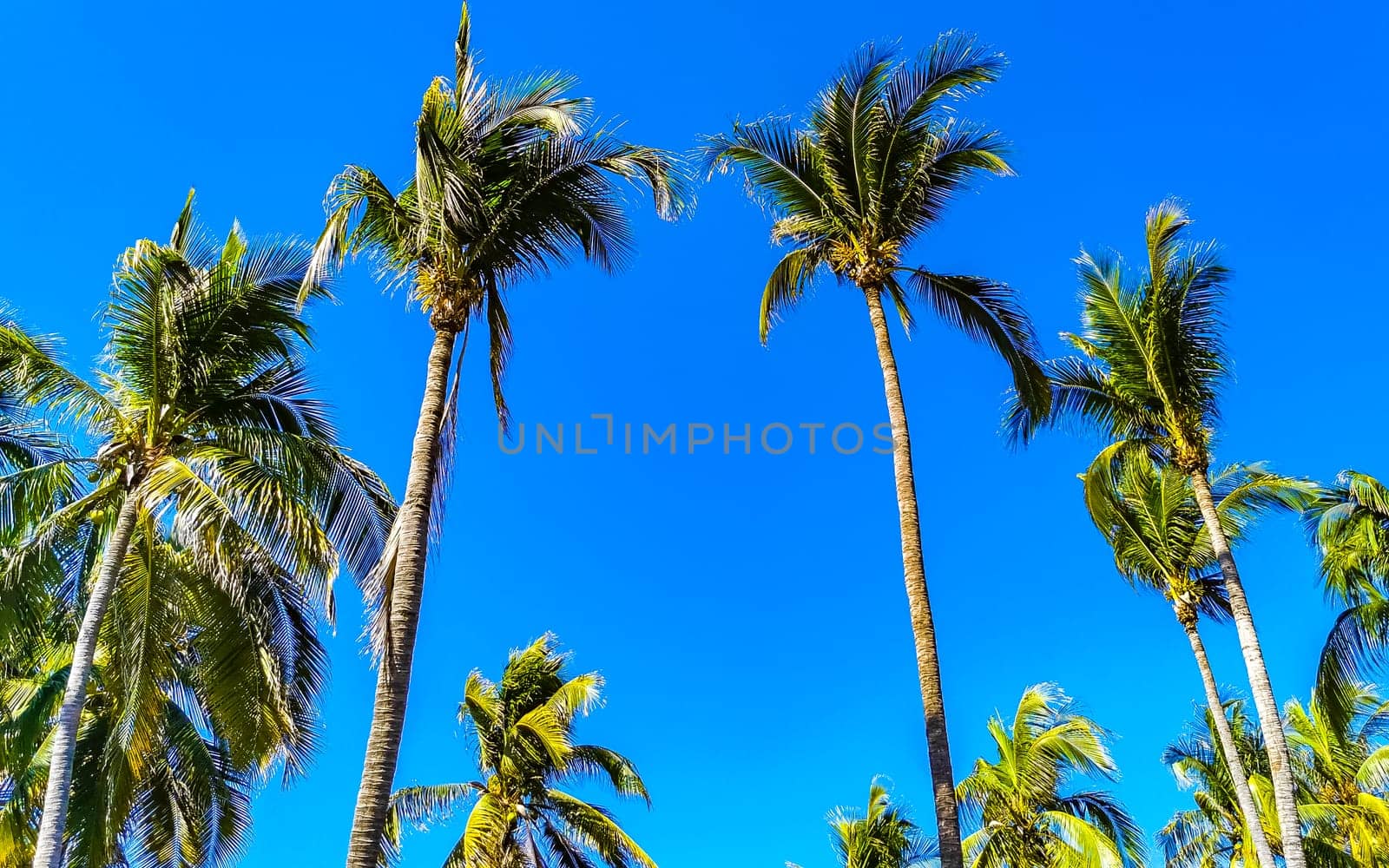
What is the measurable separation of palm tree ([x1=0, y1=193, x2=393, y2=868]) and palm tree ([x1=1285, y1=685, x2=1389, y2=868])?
17.6 m

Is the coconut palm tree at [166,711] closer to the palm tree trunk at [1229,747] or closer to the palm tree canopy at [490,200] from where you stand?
the palm tree canopy at [490,200]

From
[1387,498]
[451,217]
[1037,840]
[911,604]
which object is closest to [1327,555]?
[1387,498]

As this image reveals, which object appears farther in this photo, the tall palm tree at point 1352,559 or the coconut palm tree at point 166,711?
the tall palm tree at point 1352,559

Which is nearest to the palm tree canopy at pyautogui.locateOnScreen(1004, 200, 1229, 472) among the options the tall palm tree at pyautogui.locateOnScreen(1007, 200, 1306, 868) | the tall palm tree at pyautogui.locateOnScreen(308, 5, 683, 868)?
the tall palm tree at pyautogui.locateOnScreen(1007, 200, 1306, 868)

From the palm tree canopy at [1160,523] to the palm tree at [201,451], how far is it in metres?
12.6

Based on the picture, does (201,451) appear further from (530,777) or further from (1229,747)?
(1229,747)

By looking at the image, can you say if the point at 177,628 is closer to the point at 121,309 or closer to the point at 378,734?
the point at 121,309

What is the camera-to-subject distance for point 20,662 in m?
15.9

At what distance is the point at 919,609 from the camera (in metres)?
10.6

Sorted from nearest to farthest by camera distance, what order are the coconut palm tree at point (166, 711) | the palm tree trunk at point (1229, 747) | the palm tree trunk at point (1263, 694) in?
the coconut palm tree at point (166, 711) < the palm tree trunk at point (1263, 694) < the palm tree trunk at point (1229, 747)

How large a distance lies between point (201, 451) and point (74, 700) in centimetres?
278

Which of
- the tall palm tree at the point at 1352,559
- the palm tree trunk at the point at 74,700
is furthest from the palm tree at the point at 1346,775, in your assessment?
the palm tree trunk at the point at 74,700

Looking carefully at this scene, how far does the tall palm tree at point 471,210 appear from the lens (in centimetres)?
937

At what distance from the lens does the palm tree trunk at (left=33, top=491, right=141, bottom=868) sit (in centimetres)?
944
